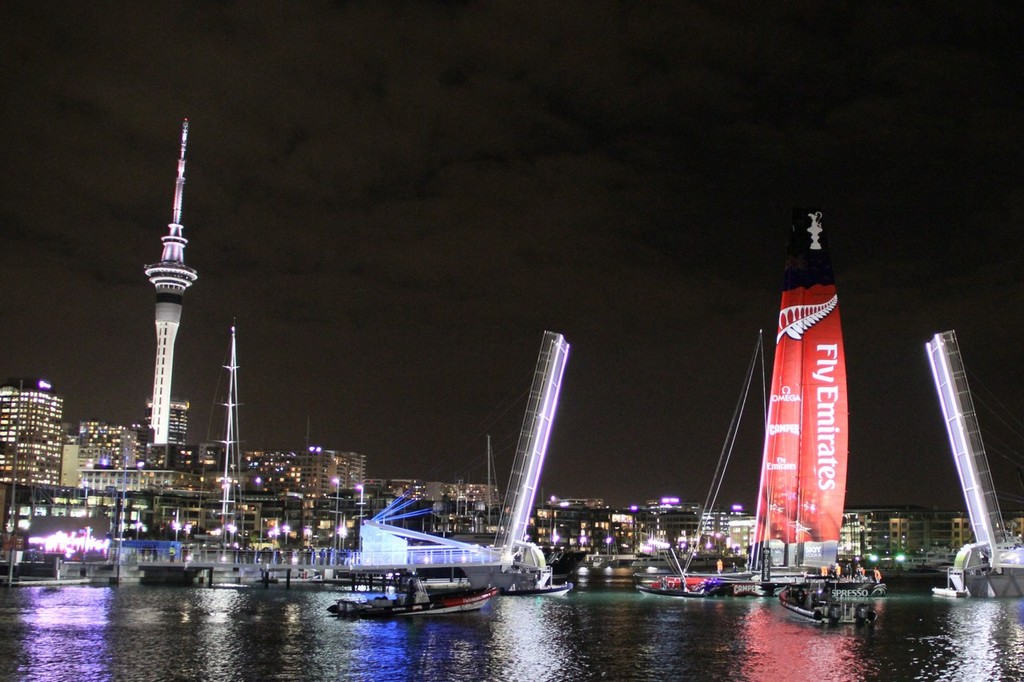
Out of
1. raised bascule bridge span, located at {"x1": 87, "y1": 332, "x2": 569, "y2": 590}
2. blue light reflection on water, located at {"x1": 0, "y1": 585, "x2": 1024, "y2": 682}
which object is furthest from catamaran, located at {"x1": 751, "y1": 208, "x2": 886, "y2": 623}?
raised bascule bridge span, located at {"x1": 87, "y1": 332, "x2": 569, "y2": 590}

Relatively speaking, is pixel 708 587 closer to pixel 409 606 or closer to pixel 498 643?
pixel 409 606

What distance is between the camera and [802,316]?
74438mm

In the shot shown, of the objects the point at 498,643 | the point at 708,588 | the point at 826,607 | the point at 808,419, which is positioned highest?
the point at 808,419

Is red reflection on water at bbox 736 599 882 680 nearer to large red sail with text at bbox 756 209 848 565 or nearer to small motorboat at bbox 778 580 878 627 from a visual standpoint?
small motorboat at bbox 778 580 878 627

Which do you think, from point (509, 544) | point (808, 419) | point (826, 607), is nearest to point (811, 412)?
point (808, 419)

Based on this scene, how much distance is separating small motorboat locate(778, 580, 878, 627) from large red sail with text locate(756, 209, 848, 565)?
9.14m

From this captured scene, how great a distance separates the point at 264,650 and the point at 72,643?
8.40 m

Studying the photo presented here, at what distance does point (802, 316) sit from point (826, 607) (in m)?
23.7

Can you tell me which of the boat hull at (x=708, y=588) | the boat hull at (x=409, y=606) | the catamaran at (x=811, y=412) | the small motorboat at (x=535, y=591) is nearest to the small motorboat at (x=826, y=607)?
the catamaran at (x=811, y=412)

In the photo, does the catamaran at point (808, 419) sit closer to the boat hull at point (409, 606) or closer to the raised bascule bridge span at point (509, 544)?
the raised bascule bridge span at point (509, 544)

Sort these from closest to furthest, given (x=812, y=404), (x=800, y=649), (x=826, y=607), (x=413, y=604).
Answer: (x=800, y=649) < (x=826, y=607) < (x=413, y=604) < (x=812, y=404)

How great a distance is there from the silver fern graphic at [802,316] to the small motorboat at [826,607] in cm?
1815

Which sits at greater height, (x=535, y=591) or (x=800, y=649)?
(x=535, y=591)

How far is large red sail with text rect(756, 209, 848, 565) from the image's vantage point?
243 ft
